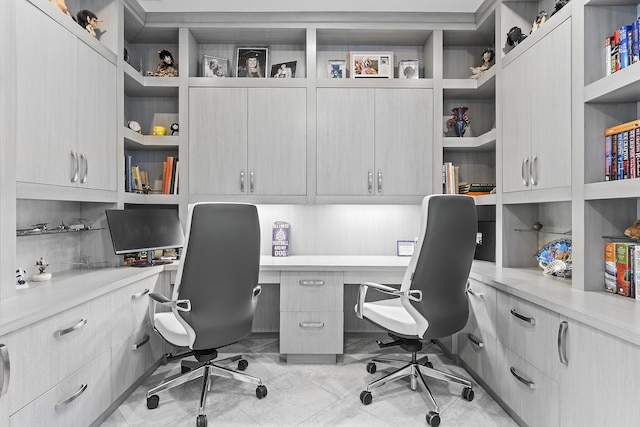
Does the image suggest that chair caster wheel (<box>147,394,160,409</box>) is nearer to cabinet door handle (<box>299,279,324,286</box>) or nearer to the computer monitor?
the computer monitor

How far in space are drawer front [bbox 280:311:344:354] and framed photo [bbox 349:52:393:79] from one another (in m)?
2.07

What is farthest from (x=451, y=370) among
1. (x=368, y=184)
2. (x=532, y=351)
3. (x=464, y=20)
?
(x=464, y=20)

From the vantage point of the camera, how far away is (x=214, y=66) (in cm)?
335

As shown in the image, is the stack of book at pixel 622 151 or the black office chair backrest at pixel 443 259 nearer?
the stack of book at pixel 622 151

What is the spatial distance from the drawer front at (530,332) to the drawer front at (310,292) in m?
1.11

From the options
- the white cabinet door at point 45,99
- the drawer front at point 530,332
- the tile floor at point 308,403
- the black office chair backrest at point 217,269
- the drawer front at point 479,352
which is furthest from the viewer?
the drawer front at point 479,352

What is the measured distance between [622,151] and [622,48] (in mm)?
504

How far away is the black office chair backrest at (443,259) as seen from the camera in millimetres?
2094

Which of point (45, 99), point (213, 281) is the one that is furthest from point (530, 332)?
point (45, 99)

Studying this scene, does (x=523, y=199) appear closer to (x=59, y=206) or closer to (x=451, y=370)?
(x=451, y=370)

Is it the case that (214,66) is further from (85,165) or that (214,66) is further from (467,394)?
(467,394)

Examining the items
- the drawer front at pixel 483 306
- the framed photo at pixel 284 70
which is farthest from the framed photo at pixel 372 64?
the drawer front at pixel 483 306

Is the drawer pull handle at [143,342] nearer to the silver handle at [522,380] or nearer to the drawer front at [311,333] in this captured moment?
the drawer front at [311,333]

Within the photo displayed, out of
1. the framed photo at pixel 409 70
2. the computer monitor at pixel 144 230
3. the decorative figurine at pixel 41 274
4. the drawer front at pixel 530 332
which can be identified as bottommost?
the drawer front at pixel 530 332
